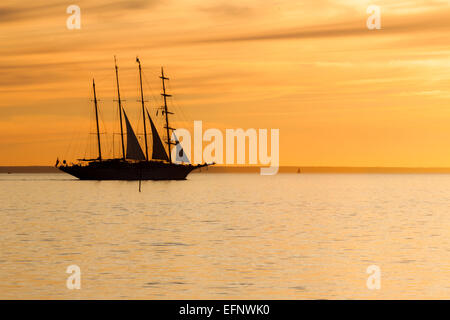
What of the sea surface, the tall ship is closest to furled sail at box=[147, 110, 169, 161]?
the tall ship

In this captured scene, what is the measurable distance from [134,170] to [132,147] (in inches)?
741

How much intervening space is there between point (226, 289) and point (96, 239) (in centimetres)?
1889

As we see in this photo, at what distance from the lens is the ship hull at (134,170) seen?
162 metres

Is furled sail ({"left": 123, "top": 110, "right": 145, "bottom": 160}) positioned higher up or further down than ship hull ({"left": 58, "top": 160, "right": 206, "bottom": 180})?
higher up

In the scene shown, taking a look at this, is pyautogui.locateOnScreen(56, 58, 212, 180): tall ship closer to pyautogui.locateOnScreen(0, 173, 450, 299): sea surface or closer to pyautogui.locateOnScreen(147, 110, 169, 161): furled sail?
pyautogui.locateOnScreen(147, 110, 169, 161): furled sail

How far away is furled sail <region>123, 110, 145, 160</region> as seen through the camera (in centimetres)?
14638

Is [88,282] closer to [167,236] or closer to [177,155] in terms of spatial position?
[167,236]

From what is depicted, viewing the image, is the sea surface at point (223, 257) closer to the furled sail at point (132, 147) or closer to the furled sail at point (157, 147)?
the furled sail at point (132, 147)

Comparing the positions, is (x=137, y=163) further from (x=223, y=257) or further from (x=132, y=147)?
(x=223, y=257)

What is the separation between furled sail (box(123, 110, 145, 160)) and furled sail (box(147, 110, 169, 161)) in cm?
264

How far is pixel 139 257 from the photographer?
1358 inches

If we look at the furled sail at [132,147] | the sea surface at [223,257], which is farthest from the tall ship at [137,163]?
the sea surface at [223,257]

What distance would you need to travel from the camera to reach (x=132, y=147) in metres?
149

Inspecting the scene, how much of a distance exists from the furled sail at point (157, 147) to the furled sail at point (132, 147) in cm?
264
